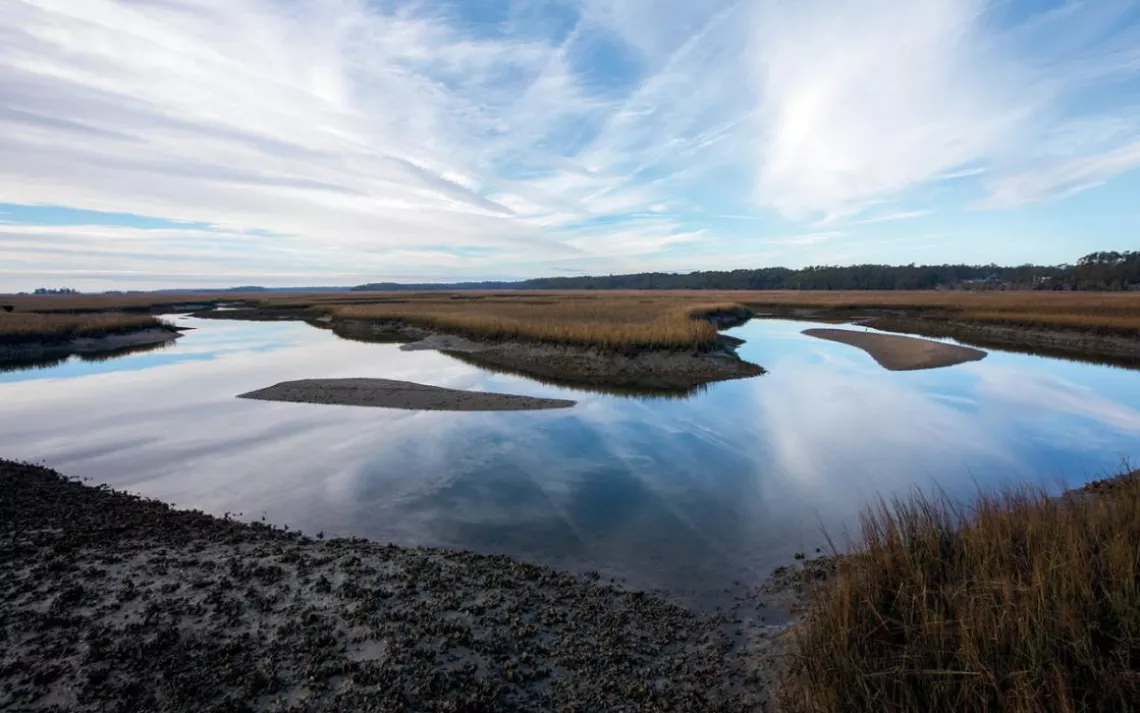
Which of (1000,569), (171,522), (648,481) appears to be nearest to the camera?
(1000,569)

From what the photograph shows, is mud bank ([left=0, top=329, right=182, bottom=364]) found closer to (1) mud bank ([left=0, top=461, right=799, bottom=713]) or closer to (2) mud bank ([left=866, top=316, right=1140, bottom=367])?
(1) mud bank ([left=0, top=461, right=799, bottom=713])

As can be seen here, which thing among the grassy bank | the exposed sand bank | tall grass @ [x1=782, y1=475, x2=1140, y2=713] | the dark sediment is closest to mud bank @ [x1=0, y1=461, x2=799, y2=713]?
tall grass @ [x1=782, y1=475, x2=1140, y2=713]

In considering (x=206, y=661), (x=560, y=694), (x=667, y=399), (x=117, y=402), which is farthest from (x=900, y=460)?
(x=117, y=402)

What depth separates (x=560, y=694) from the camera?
4551 millimetres

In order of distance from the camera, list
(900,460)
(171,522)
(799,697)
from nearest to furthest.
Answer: (799,697), (171,522), (900,460)

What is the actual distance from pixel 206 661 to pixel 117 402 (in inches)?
754

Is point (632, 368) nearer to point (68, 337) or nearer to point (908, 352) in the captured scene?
point (908, 352)

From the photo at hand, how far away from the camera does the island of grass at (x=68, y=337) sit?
31562 millimetres

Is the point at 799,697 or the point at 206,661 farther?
the point at 206,661

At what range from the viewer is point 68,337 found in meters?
34.8

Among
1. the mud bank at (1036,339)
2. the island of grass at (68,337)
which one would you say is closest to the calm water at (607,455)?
the mud bank at (1036,339)

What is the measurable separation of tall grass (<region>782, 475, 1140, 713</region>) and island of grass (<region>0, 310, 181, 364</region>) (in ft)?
135

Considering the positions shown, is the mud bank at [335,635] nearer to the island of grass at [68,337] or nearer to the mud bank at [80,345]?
the mud bank at [80,345]

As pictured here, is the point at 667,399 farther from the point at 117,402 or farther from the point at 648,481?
the point at 117,402
